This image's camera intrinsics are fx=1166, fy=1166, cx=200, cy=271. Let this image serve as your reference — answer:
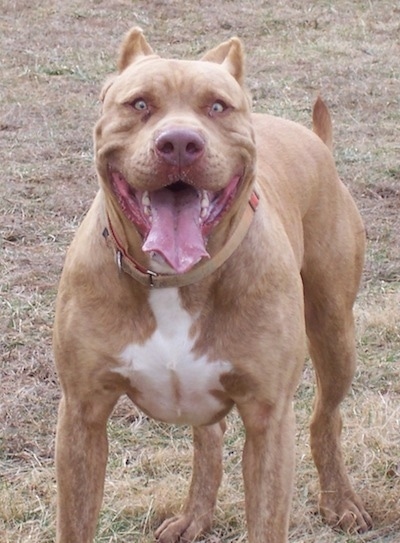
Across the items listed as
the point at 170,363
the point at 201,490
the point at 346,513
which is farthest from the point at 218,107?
the point at 346,513

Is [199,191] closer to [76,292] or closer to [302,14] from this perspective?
[76,292]

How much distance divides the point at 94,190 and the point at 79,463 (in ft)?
14.3

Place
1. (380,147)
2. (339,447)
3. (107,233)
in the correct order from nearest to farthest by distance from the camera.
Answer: (107,233) < (339,447) < (380,147)

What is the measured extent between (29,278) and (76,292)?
2.83 metres

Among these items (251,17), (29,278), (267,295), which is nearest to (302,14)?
(251,17)

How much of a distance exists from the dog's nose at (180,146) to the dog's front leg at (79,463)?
89cm

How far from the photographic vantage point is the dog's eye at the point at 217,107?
3375 mm

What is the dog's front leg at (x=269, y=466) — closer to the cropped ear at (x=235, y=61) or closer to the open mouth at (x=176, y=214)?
the open mouth at (x=176, y=214)

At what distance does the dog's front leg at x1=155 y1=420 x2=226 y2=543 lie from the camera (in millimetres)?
4422

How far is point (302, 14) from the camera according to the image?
13797mm

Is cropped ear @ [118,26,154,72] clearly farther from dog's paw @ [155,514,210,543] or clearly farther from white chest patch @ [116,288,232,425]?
dog's paw @ [155,514,210,543]

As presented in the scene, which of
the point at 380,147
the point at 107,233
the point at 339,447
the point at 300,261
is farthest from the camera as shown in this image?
the point at 380,147

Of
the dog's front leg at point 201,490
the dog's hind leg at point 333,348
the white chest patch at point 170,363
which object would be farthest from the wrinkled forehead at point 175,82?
the dog's front leg at point 201,490

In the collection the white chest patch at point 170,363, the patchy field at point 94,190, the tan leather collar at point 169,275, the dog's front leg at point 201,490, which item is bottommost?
the patchy field at point 94,190
